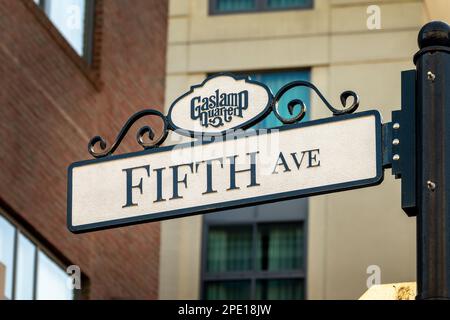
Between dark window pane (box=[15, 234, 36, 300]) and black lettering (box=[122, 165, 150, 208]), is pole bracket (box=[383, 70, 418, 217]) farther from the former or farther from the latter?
dark window pane (box=[15, 234, 36, 300])

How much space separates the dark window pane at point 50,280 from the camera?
1497 centimetres

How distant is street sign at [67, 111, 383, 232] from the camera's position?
4.62 meters

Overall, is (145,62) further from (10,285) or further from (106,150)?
(106,150)

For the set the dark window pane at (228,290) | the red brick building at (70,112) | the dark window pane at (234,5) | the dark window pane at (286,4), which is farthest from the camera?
the dark window pane at (234,5)

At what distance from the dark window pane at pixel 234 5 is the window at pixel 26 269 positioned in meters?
14.3

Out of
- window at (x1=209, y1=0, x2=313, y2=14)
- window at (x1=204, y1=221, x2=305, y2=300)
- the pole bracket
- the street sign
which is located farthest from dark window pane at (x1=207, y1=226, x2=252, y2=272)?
the pole bracket

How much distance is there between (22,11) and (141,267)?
15.5 feet

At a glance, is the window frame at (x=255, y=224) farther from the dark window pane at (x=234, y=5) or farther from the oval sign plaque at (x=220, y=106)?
the oval sign plaque at (x=220, y=106)

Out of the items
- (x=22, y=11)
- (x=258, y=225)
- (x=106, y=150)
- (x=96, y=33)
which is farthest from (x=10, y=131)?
(x=258, y=225)

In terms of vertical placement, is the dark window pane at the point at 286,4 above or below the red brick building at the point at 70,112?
above

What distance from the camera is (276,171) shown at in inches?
186

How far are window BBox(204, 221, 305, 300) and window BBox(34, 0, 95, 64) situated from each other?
36.8ft

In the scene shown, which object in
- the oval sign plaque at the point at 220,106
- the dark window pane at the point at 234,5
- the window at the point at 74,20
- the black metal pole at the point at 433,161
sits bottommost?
the black metal pole at the point at 433,161

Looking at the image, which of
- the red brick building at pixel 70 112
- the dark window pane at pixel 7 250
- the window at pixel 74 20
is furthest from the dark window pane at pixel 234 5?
the dark window pane at pixel 7 250
